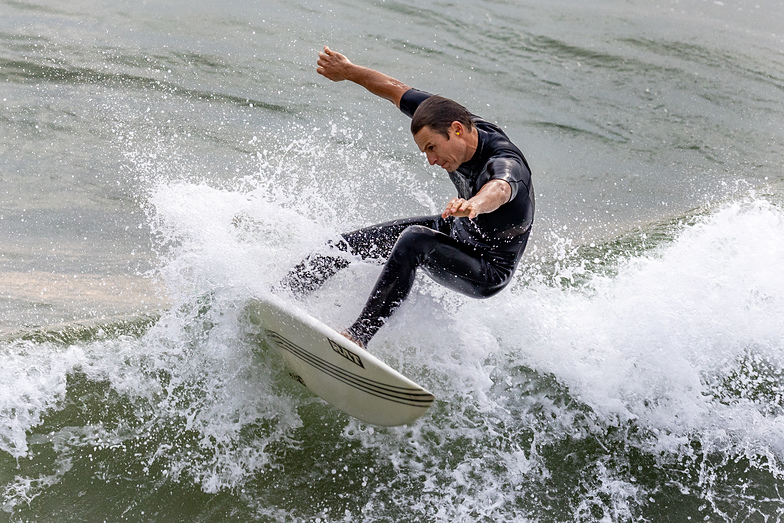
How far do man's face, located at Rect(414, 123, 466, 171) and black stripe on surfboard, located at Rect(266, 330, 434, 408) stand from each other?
1020mm

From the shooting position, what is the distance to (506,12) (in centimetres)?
964

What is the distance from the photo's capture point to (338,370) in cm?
327

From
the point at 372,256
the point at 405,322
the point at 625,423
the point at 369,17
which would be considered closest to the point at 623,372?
the point at 625,423

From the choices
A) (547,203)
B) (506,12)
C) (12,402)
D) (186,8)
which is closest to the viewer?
(12,402)

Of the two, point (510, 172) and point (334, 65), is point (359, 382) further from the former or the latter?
point (334, 65)

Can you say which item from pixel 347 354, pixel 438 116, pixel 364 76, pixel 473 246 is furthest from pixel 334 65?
pixel 347 354

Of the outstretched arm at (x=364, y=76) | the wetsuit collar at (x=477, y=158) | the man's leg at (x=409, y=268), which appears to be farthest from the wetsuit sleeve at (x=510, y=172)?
the outstretched arm at (x=364, y=76)

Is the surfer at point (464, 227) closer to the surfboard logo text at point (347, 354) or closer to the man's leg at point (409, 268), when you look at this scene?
the man's leg at point (409, 268)

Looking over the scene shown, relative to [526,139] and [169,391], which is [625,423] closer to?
[169,391]

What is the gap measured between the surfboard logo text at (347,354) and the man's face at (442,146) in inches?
36.5

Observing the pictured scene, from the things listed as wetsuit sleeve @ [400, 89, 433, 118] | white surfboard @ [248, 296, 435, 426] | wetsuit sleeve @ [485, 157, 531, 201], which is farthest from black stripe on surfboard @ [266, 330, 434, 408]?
wetsuit sleeve @ [400, 89, 433, 118]

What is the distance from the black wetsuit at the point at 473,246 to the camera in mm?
3240

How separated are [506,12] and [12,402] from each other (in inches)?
321

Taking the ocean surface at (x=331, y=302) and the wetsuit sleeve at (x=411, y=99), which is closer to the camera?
the ocean surface at (x=331, y=302)
